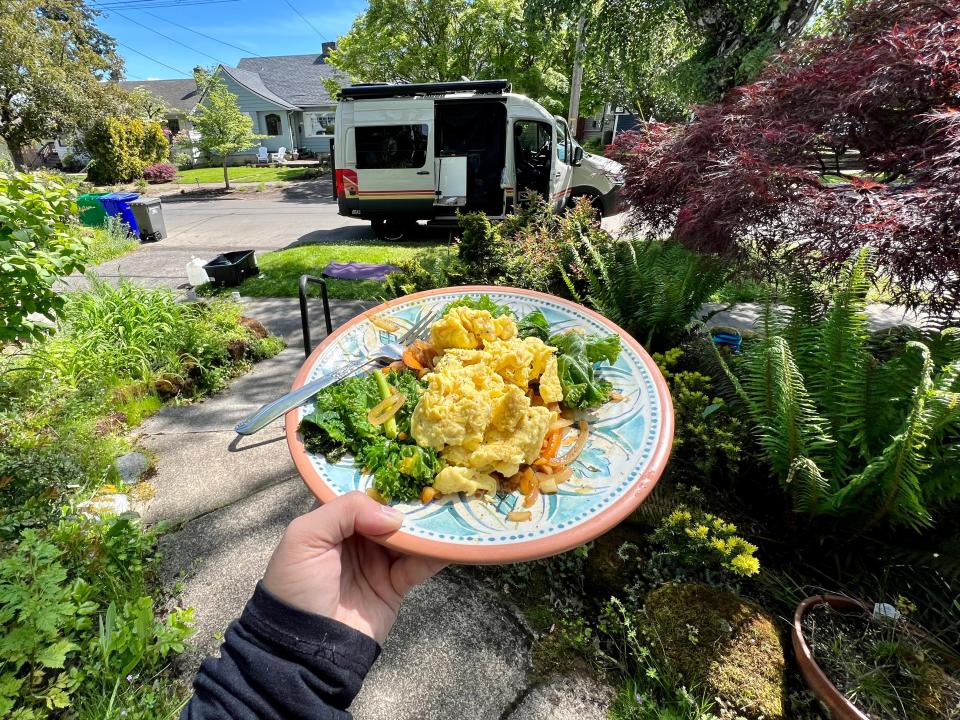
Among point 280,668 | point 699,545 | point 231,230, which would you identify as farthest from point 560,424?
Result: point 231,230

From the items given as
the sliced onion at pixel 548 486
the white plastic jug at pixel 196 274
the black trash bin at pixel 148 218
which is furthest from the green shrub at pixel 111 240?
the sliced onion at pixel 548 486

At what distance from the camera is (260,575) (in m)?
2.35

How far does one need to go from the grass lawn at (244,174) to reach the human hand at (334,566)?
2685 cm

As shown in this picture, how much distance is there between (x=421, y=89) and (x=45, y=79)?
2233 cm

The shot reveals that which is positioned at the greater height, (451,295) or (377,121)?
(377,121)

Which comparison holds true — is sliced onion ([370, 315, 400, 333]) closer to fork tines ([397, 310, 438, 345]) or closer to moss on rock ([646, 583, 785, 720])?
fork tines ([397, 310, 438, 345])

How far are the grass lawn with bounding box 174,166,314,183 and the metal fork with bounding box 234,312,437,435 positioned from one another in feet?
85.4

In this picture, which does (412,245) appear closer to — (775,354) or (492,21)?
(775,354)

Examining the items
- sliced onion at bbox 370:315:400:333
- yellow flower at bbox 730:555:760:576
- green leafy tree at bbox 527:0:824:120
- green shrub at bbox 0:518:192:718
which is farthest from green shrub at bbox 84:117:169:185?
yellow flower at bbox 730:555:760:576

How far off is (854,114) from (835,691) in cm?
307

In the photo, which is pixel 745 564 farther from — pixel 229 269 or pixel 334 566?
pixel 229 269

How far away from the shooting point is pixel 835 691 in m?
1.61

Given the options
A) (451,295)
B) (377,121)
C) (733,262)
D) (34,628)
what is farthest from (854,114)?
(377,121)

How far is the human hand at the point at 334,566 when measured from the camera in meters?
1.30
